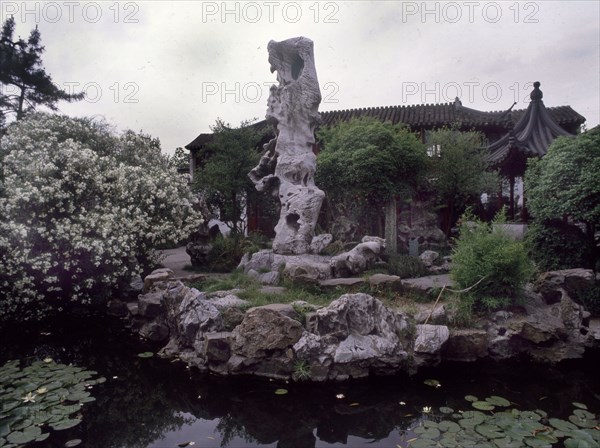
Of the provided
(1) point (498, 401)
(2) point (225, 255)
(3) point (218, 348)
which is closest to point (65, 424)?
(3) point (218, 348)

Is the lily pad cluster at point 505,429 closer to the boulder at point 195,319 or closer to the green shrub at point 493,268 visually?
the green shrub at point 493,268

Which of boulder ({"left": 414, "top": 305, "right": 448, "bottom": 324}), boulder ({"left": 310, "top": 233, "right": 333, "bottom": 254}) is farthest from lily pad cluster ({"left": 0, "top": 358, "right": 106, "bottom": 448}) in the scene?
boulder ({"left": 310, "top": 233, "right": 333, "bottom": 254})

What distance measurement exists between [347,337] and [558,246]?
432 cm

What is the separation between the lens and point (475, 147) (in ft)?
39.5

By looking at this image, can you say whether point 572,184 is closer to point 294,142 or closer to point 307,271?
point 307,271

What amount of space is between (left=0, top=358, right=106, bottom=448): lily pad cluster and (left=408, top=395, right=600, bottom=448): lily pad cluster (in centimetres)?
313

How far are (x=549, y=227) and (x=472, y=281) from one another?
244 cm

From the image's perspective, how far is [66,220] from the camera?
6.21 metres

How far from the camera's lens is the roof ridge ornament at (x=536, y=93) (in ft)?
40.1

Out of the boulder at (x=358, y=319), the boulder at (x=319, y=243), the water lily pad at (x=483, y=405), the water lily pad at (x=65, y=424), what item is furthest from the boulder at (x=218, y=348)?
the boulder at (x=319, y=243)

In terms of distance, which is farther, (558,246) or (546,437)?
(558,246)

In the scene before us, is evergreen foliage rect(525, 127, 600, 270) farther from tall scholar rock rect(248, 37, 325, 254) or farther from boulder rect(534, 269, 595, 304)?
tall scholar rock rect(248, 37, 325, 254)

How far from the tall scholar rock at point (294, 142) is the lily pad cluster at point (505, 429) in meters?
4.69

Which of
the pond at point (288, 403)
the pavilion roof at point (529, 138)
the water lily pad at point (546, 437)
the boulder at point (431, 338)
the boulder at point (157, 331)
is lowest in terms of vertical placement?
the pond at point (288, 403)
